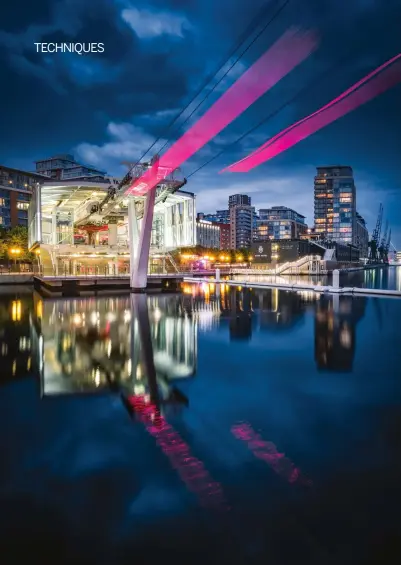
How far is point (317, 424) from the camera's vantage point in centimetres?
645

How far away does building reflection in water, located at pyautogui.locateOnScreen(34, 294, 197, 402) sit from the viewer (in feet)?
29.0

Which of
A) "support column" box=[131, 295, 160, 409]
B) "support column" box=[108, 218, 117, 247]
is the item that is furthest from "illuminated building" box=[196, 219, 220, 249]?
"support column" box=[131, 295, 160, 409]

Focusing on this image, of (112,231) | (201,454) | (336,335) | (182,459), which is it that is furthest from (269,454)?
(112,231)

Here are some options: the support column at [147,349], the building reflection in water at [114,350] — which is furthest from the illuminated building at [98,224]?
the building reflection in water at [114,350]

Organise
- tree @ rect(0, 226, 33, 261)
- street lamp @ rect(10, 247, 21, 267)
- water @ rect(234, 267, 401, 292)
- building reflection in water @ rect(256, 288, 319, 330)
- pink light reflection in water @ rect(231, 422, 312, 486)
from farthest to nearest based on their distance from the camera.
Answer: tree @ rect(0, 226, 33, 261)
street lamp @ rect(10, 247, 21, 267)
water @ rect(234, 267, 401, 292)
building reflection in water @ rect(256, 288, 319, 330)
pink light reflection in water @ rect(231, 422, 312, 486)

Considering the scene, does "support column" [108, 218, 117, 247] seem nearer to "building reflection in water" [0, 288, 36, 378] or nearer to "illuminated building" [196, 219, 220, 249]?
"building reflection in water" [0, 288, 36, 378]

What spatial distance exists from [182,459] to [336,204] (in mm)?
187986

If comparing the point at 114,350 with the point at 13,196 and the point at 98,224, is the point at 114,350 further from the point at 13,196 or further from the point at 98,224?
the point at 13,196

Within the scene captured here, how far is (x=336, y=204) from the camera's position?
17812cm

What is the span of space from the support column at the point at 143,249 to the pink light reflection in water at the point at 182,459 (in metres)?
27.0

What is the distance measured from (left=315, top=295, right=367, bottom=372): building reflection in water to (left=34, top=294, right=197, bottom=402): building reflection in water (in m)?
3.80

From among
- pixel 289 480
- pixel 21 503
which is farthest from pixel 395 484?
pixel 21 503

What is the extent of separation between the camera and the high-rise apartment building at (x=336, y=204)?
176 m

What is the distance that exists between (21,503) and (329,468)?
372 centimetres
